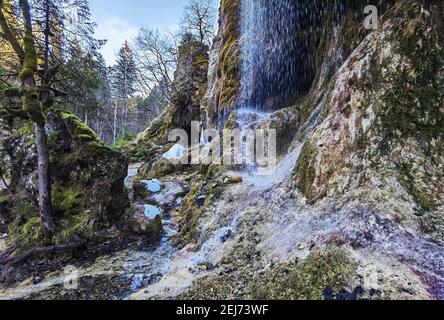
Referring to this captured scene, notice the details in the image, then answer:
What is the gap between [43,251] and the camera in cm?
665

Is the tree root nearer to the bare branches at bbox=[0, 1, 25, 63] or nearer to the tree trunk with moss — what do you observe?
the tree trunk with moss

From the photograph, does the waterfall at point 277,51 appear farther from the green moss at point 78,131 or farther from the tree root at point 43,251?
the tree root at point 43,251

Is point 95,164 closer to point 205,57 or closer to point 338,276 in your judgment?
point 338,276

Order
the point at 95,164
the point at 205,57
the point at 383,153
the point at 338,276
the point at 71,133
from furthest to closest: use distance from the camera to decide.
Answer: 1. the point at 205,57
2. the point at 71,133
3. the point at 95,164
4. the point at 383,153
5. the point at 338,276

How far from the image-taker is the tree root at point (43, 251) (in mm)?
6391

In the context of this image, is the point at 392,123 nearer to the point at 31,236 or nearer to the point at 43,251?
the point at 43,251

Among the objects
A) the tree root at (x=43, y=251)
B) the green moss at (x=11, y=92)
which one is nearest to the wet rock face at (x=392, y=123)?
the tree root at (x=43, y=251)

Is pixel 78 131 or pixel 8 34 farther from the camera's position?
pixel 78 131

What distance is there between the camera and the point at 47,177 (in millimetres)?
7359

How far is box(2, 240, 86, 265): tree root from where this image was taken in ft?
21.0

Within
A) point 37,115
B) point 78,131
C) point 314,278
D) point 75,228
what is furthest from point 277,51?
point 314,278

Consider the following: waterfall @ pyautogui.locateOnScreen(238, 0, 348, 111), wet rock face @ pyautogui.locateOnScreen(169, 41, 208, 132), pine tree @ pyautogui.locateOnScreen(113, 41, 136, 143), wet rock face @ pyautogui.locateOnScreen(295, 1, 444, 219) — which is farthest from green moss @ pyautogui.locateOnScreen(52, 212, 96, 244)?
pine tree @ pyautogui.locateOnScreen(113, 41, 136, 143)
